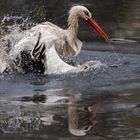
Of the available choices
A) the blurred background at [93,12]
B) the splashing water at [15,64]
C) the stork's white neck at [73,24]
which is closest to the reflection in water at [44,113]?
the splashing water at [15,64]

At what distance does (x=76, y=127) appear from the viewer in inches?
338

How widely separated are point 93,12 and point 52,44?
6.89 m

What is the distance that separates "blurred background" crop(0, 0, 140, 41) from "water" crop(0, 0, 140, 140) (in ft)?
0.99

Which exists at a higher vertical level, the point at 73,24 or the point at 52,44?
the point at 73,24

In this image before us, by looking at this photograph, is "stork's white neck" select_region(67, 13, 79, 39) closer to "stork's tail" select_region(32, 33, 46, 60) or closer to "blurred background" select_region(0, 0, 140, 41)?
"stork's tail" select_region(32, 33, 46, 60)

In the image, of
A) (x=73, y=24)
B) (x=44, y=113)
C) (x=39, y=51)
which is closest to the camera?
(x=44, y=113)

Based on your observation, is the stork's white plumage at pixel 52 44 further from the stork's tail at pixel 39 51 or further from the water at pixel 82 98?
the water at pixel 82 98

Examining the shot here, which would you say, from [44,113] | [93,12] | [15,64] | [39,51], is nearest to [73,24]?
[39,51]

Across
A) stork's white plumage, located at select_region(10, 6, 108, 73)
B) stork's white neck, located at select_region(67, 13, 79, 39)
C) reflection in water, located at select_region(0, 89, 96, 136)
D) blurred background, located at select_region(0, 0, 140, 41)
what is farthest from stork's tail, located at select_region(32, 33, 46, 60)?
blurred background, located at select_region(0, 0, 140, 41)

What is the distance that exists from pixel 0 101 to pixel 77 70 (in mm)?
2255

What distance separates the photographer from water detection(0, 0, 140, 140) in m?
8.38

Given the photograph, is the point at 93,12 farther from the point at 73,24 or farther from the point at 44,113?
the point at 44,113

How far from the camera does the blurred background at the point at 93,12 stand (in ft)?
53.8

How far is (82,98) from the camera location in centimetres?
1020
